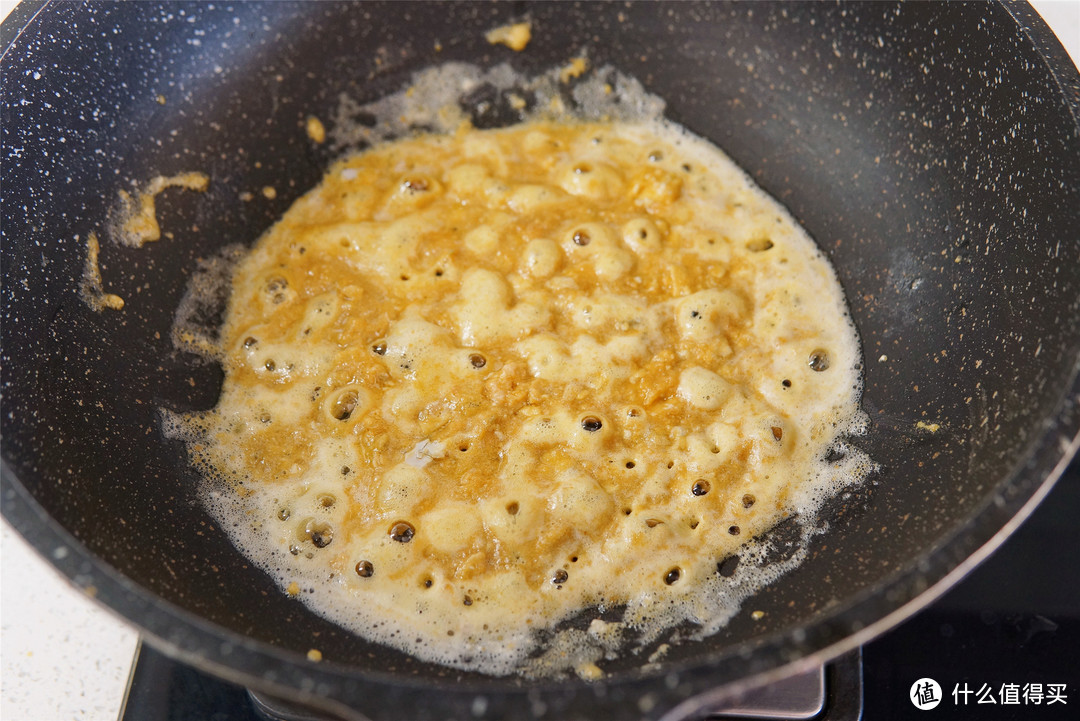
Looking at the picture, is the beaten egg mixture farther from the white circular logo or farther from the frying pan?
the white circular logo

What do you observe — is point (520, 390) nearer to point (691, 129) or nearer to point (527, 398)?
point (527, 398)

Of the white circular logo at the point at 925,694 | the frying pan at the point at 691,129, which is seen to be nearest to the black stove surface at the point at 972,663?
the white circular logo at the point at 925,694

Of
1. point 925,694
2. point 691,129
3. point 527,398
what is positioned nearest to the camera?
point 925,694

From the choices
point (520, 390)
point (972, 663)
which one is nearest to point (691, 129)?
point (520, 390)

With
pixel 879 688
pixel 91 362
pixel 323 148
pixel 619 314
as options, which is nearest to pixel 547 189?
pixel 619 314

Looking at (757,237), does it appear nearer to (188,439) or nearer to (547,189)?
(547,189)

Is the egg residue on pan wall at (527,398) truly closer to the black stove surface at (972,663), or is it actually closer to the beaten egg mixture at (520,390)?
the beaten egg mixture at (520,390)
